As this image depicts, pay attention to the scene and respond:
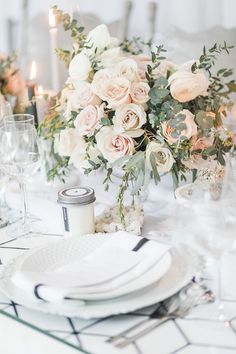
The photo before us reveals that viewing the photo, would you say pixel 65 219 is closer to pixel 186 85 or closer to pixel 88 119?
pixel 88 119

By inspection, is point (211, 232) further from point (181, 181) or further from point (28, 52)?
point (28, 52)

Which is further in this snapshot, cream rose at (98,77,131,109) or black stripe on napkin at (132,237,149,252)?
cream rose at (98,77,131,109)

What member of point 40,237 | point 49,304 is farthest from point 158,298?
point 40,237

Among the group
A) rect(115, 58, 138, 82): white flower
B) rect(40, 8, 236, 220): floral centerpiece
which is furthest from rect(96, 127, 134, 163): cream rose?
rect(115, 58, 138, 82): white flower

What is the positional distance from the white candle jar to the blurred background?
1.26 metres

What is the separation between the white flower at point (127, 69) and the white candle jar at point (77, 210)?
0.25 meters

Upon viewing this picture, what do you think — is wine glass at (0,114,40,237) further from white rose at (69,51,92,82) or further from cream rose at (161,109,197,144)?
cream rose at (161,109,197,144)

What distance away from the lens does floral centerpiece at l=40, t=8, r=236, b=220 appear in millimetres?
1302

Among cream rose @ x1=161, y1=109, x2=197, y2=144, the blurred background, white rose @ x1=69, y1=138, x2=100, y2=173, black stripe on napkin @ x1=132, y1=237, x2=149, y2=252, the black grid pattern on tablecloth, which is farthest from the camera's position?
the blurred background

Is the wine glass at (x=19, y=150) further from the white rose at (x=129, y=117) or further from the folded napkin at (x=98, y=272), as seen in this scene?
the folded napkin at (x=98, y=272)

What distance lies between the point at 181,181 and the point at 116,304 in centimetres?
51

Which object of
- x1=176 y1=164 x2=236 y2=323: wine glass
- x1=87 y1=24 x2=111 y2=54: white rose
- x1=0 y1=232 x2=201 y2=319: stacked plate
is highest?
x1=87 y1=24 x2=111 y2=54: white rose

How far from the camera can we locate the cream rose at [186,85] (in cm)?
130

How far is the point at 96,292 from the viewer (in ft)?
3.24
